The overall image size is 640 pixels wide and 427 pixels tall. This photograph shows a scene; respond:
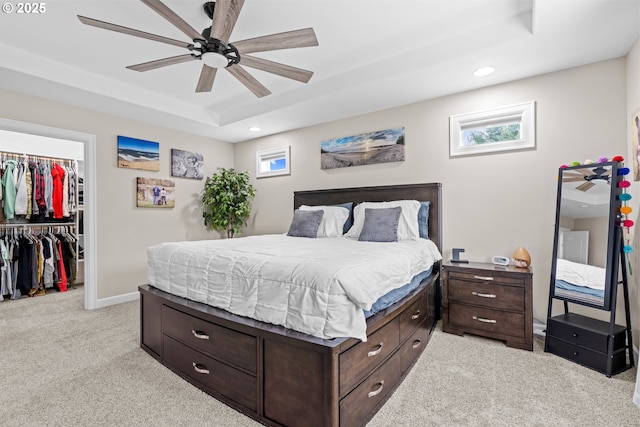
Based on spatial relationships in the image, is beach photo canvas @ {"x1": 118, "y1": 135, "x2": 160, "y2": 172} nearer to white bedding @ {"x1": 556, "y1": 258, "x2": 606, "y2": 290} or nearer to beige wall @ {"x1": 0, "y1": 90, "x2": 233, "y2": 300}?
beige wall @ {"x1": 0, "y1": 90, "x2": 233, "y2": 300}

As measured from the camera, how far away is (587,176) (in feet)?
8.13

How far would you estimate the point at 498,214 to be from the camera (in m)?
3.12

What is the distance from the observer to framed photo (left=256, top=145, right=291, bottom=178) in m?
4.91

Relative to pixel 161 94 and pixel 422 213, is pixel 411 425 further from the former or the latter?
pixel 161 94

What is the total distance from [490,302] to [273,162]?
377 cm

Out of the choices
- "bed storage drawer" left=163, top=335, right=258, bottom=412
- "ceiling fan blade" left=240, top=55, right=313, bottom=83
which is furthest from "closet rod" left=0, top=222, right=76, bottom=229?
"ceiling fan blade" left=240, top=55, right=313, bottom=83

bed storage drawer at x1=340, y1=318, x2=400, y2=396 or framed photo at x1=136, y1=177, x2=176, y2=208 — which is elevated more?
framed photo at x1=136, y1=177, x2=176, y2=208

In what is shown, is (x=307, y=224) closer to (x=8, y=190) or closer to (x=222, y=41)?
A: (x=222, y=41)

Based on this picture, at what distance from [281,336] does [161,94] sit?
3.73 meters

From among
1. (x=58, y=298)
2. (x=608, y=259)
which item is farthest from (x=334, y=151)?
(x=58, y=298)

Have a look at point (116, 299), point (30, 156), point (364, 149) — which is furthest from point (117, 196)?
point (364, 149)

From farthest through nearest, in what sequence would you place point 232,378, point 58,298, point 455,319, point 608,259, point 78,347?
point 58,298, point 455,319, point 78,347, point 608,259, point 232,378

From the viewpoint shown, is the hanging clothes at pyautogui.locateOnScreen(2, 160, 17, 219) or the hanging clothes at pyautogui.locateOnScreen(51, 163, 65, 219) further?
the hanging clothes at pyautogui.locateOnScreen(51, 163, 65, 219)

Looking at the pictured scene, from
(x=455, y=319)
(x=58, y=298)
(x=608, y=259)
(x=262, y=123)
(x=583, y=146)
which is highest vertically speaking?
(x=262, y=123)
